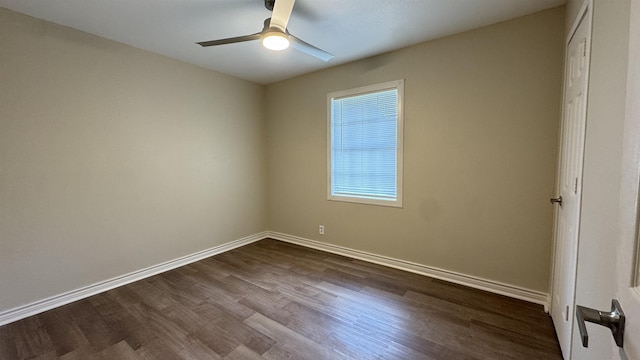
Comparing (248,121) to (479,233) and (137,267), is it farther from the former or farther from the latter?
(479,233)

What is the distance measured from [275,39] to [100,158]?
211 cm

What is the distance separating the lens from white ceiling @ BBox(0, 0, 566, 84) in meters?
2.02

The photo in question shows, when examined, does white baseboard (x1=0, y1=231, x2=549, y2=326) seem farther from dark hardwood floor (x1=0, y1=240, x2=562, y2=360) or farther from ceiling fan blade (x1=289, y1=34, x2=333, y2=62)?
ceiling fan blade (x1=289, y1=34, x2=333, y2=62)

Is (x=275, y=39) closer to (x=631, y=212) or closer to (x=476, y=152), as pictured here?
(x=631, y=212)

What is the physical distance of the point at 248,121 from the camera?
3.96m

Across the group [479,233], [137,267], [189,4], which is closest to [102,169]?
[137,267]

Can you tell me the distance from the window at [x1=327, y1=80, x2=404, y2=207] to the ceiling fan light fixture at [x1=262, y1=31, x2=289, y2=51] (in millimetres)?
1510

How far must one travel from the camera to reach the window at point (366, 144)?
3016 millimetres

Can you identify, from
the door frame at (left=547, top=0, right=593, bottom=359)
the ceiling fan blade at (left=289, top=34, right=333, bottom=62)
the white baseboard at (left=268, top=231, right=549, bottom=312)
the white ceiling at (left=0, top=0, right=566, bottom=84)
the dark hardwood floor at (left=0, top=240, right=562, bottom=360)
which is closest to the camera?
the door frame at (left=547, top=0, right=593, bottom=359)

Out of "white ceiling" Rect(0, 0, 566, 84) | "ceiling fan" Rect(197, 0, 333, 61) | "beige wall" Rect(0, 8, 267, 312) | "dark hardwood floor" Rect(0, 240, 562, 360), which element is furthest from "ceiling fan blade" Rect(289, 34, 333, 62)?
"dark hardwood floor" Rect(0, 240, 562, 360)

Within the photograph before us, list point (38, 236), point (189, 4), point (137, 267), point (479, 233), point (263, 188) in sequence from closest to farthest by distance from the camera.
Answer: point (189, 4), point (38, 236), point (479, 233), point (137, 267), point (263, 188)

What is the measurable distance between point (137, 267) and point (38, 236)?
0.88 metres

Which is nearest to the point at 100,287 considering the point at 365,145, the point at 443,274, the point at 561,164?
the point at 365,145

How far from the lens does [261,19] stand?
7.40 ft
